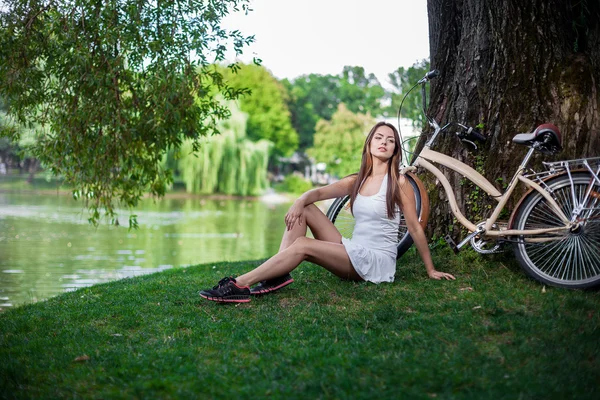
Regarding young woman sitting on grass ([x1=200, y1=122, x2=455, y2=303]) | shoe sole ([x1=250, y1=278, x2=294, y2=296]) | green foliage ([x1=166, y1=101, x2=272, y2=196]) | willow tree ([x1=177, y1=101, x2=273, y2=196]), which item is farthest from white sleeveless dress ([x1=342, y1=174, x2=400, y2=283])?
green foliage ([x1=166, y1=101, x2=272, y2=196])

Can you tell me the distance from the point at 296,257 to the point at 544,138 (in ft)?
6.25

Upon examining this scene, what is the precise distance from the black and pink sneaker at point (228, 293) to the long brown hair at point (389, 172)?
1.05 meters

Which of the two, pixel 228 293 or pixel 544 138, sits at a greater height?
pixel 544 138

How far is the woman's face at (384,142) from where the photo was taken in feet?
15.7

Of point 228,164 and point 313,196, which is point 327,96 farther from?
point 313,196

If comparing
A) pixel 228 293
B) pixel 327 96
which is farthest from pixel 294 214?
pixel 327 96

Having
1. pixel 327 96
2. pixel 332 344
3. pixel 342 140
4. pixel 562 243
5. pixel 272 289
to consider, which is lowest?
pixel 332 344

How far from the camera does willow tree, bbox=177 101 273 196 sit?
1213 inches

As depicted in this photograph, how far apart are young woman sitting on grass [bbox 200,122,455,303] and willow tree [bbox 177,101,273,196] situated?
25.2 meters

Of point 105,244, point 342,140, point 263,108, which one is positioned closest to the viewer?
point 105,244

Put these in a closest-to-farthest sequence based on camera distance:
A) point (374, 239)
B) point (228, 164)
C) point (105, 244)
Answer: point (374, 239)
point (105, 244)
point (228, 164)

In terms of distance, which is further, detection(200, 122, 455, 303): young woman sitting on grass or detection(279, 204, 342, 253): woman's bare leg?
detection(279, 204, 342, 253): woman's bare leg

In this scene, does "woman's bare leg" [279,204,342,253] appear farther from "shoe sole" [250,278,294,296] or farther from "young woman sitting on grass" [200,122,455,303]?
"shoe sole" [250,278,294,296]

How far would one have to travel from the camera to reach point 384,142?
15.7ft
